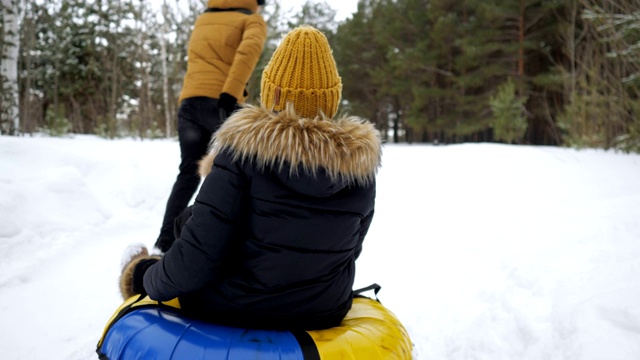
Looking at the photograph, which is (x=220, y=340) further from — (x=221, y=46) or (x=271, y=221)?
(x=221, y=46)

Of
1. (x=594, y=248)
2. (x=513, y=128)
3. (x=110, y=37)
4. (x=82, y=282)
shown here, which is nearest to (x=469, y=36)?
(x=513, y=128)

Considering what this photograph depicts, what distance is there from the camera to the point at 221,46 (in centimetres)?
323

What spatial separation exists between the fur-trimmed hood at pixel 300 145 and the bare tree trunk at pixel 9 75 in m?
7.80

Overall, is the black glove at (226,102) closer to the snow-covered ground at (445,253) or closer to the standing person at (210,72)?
the standing person at (210,72)

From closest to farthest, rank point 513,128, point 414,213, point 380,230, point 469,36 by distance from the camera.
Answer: point 380,230, point 414,213, point 513,128, point 469,36

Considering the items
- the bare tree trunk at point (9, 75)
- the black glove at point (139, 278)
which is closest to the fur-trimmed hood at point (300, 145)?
the black glove at point (139, 278)

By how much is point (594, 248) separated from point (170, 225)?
9.61 ft

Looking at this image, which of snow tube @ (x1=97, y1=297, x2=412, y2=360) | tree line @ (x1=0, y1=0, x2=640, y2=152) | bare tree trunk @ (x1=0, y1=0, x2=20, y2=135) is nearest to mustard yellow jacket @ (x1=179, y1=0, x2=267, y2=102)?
snow tube @ (x1=97, y1=297, x2=412, y2=360)

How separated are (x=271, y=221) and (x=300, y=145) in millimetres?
256

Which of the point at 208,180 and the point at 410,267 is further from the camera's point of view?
the point at 410,267

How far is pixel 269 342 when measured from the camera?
130 centimetres

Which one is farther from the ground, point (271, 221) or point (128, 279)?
point (271, 221)

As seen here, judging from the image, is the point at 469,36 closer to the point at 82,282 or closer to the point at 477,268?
the point at 477,268

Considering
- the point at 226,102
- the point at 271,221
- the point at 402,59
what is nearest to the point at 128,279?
the point at 271,221
